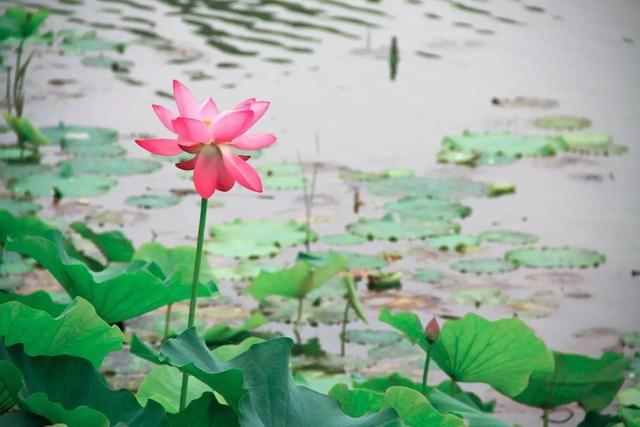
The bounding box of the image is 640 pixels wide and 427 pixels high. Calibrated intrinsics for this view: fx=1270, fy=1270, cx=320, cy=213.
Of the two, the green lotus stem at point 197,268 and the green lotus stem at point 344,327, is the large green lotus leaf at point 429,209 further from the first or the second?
the green lotus stem at point 197,268

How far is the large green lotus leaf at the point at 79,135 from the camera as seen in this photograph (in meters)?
4.65

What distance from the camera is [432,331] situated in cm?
198

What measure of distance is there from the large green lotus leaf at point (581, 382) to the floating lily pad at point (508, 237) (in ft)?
4.67

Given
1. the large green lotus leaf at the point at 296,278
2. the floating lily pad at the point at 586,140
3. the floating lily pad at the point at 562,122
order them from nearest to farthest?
the large green lotus leaf at the point at 296,278
the floating lily pad at the point at 586,140
the floating lily pad at the point at 562,122

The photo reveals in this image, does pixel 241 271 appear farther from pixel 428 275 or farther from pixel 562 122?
pixel 562 122

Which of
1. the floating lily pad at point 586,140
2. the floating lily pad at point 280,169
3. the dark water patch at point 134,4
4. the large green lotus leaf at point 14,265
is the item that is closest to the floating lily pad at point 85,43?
the dark water patch at point 134,4

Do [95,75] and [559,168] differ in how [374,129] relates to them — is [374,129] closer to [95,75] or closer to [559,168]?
[559,168]

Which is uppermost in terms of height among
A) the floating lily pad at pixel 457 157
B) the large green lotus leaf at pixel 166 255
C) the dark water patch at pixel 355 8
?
the dark water patch at pixel 355 8

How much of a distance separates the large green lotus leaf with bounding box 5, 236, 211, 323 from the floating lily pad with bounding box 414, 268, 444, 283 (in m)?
1.41

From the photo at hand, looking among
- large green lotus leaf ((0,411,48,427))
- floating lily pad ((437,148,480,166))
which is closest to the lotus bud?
large green lotus leaf ((0,411,48,427))

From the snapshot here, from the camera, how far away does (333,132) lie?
194 inches

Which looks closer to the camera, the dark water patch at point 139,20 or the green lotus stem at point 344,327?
the green lotus stem at point 344,327

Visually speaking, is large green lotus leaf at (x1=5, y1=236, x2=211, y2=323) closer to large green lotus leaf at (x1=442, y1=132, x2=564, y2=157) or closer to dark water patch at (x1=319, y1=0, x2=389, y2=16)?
large green lotus leaf at (x1=442, y1=132, x2=564, y2=157)

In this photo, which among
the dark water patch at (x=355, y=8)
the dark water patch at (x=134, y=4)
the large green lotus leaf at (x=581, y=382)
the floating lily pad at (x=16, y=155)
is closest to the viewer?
the large green lotus leaf at (x=581, y=382)
